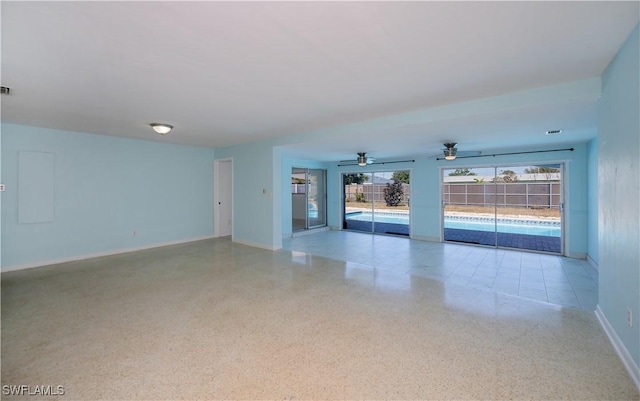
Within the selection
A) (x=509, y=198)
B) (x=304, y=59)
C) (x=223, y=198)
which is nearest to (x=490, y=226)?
(x=509, y=198)

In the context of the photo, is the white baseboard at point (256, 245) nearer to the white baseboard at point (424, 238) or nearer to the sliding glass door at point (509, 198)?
the white baseboard at point (424, 238)

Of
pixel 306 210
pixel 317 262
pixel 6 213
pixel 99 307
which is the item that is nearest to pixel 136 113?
pixel 99 307

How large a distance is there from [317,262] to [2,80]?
4.56 m

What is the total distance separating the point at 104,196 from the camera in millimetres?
5484

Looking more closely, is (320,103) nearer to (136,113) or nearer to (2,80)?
(136,113)

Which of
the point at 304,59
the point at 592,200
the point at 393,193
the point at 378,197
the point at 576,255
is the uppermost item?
the point at 304,59

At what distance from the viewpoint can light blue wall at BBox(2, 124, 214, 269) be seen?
4.56m

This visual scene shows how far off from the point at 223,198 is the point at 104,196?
2.66 metres

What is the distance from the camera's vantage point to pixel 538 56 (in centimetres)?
232

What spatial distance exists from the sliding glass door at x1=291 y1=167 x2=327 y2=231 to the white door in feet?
6.78

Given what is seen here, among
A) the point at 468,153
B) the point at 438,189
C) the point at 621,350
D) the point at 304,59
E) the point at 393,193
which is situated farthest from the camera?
the point at 393,193

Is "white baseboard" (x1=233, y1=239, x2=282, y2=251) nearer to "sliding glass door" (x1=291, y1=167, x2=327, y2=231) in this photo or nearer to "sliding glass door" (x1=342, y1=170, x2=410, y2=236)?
"sliding glass door" (x1=291, y1=167, x2=327, y2=231)

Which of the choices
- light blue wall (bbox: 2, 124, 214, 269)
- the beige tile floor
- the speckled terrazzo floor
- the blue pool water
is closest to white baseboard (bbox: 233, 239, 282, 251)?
the beige tile floor

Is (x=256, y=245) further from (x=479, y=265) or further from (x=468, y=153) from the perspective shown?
(x=468, y=153)
